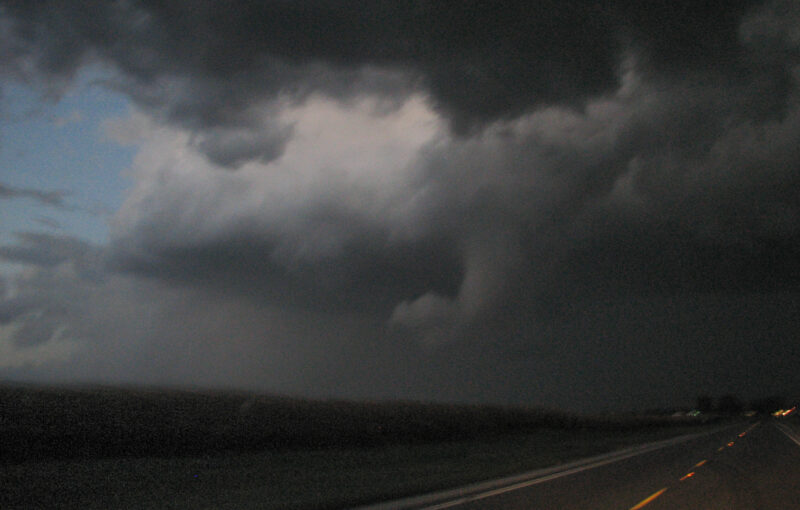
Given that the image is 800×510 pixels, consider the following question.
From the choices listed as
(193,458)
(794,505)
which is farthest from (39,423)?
(794,505)

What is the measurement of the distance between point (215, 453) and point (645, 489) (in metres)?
14.9

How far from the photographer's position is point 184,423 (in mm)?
23016

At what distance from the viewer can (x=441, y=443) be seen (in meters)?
35.0

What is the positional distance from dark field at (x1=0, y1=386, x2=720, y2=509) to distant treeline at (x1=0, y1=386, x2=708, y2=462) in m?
0.05

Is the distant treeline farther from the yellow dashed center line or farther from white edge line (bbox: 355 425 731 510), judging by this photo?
the yellow dashed center line

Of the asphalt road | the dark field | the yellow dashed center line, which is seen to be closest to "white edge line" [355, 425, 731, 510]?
the asphalt road

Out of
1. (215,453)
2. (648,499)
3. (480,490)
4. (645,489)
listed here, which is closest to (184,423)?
(215,453)

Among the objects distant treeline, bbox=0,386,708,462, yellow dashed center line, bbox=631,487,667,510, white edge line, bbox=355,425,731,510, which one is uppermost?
distant treeline, bbox=0,386,708,462

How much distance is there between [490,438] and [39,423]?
2869 centimetres

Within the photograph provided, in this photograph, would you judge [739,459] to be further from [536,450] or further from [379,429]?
[379,429]

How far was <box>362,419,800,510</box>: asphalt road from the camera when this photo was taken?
14.1 metres

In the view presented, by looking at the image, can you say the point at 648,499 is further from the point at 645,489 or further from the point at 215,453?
the point at 215,453

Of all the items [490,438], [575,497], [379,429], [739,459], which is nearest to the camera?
[575,497]

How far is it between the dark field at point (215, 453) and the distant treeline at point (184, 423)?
45 millimetres
